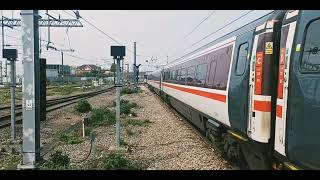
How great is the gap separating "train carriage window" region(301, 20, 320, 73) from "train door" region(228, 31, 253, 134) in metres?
1.87

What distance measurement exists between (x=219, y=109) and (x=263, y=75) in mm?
2881

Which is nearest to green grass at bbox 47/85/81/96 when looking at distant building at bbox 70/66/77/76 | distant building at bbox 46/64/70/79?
distant building at bbox 46/64/70/79

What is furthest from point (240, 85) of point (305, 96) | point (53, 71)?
point (53, 71)

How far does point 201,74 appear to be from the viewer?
1191 centimetres

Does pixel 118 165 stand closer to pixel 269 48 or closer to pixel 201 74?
pixel 269 48

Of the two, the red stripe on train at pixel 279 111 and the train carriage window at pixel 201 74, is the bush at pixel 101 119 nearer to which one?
the train carriage window at pixel 201 74

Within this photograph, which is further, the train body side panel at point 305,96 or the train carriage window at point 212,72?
the train carriage window at point 212,72

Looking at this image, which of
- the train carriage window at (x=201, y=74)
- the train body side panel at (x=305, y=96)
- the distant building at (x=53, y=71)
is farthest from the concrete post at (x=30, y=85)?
the distant building at (x=53, y=71)

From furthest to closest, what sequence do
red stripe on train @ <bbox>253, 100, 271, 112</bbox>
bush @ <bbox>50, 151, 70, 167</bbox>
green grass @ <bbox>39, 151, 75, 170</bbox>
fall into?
1. bush @ <bbox>50, 151, 70, 167</bbox>
2. green grass @ <bbox>39, 151, 75, 170</bbox>
3. red stripe on train @ <bbox>253, 100, 271, 112</bbox>

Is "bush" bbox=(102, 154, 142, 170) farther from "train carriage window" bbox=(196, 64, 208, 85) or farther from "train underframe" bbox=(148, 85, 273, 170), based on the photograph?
"train carriage window" bbox=(196, 64, 208, 85)

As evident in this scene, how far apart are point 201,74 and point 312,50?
7.23 meters

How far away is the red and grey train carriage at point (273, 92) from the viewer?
4586 millimetres

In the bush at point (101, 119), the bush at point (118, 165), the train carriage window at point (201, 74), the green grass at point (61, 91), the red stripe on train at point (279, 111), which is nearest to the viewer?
the red stripe on train at point (279, 111)

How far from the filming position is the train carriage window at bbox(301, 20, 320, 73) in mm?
4594
